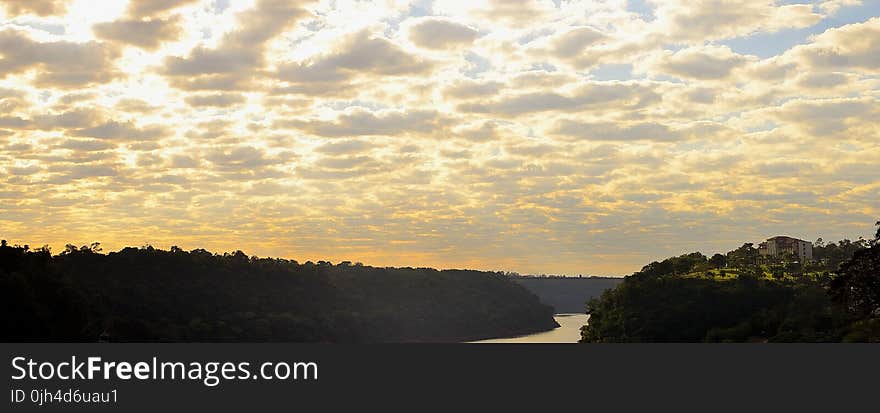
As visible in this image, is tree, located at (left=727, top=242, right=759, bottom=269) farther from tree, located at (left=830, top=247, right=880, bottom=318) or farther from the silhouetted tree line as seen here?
tree, located at (left=830, top=247, right=880, bottom=318)

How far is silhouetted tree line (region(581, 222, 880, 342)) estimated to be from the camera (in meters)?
115

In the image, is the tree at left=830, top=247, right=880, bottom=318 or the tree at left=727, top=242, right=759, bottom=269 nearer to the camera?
the tree at left=830, top=247, right=880, bottom=318

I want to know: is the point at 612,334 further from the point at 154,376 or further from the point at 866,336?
the point at 154,376

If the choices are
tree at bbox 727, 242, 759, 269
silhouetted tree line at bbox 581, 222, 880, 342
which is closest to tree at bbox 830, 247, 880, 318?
silhouetted tree line at bbox 581, 222, 880, 342

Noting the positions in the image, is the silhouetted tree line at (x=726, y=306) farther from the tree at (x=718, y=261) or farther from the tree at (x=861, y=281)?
the tree at (x=861, y=281)

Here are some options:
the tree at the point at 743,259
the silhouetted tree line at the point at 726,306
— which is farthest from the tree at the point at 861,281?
the tree at the point at 743,259

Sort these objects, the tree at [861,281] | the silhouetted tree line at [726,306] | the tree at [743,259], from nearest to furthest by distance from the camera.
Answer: the tree at [861,281] → the silhouetted tree line at [726,306] → the tree at [743,259]

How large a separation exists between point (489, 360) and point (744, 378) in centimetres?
1062

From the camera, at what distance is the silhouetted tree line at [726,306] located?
115 metres

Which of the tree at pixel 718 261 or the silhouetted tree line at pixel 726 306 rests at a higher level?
the tree at pixel 718 261

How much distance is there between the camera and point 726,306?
14275cm

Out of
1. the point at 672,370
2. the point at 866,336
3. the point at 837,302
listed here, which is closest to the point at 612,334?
the point at 866,336

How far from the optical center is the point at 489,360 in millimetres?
41531

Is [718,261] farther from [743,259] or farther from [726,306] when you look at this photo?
[726,306]
